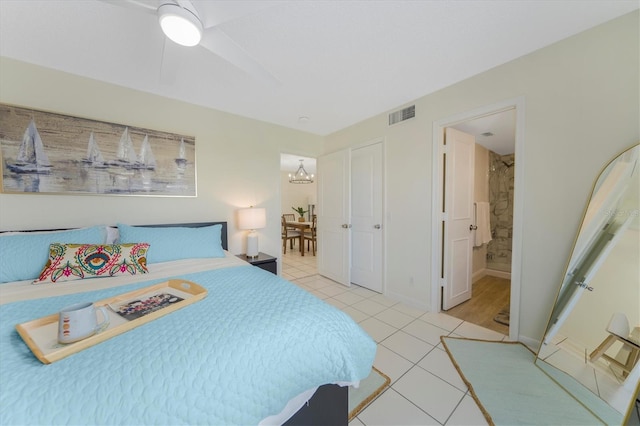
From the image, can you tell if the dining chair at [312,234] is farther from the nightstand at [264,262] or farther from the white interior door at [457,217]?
the white interior door at [457,217]

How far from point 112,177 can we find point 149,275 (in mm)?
1279

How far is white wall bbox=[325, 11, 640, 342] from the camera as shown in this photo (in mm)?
1549

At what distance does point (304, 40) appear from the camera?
1726 millimetres

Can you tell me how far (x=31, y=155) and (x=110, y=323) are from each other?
6.84 ft

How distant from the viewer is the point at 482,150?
383 centimetres

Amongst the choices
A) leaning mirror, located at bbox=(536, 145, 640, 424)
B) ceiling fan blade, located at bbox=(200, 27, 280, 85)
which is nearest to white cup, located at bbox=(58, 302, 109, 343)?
ceiling fan blade, located at bbox=(200, 27, 280, 85)

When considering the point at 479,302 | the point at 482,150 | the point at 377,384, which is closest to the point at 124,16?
the point at 377,384

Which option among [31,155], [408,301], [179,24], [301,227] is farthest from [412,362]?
[301,227]

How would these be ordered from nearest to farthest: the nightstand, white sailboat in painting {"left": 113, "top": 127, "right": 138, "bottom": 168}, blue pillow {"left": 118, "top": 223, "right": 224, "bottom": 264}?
blue pillow {"left": 118, "top": 223, "right": 224, "bottom": 264} < white sailboat in painting {"left": 113, "top": 127, "right": 138, "bottom": 168} < the nightstand

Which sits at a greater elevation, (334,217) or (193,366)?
(334,217)

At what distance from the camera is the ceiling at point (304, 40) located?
143 cm

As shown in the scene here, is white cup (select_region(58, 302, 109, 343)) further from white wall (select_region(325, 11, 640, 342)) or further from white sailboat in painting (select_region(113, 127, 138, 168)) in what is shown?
white wall (select_region(325, 11, 640, 342))

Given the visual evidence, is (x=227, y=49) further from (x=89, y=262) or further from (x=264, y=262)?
(x=264, y=262)

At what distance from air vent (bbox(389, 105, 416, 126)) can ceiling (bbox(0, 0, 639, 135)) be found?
0.85ft
